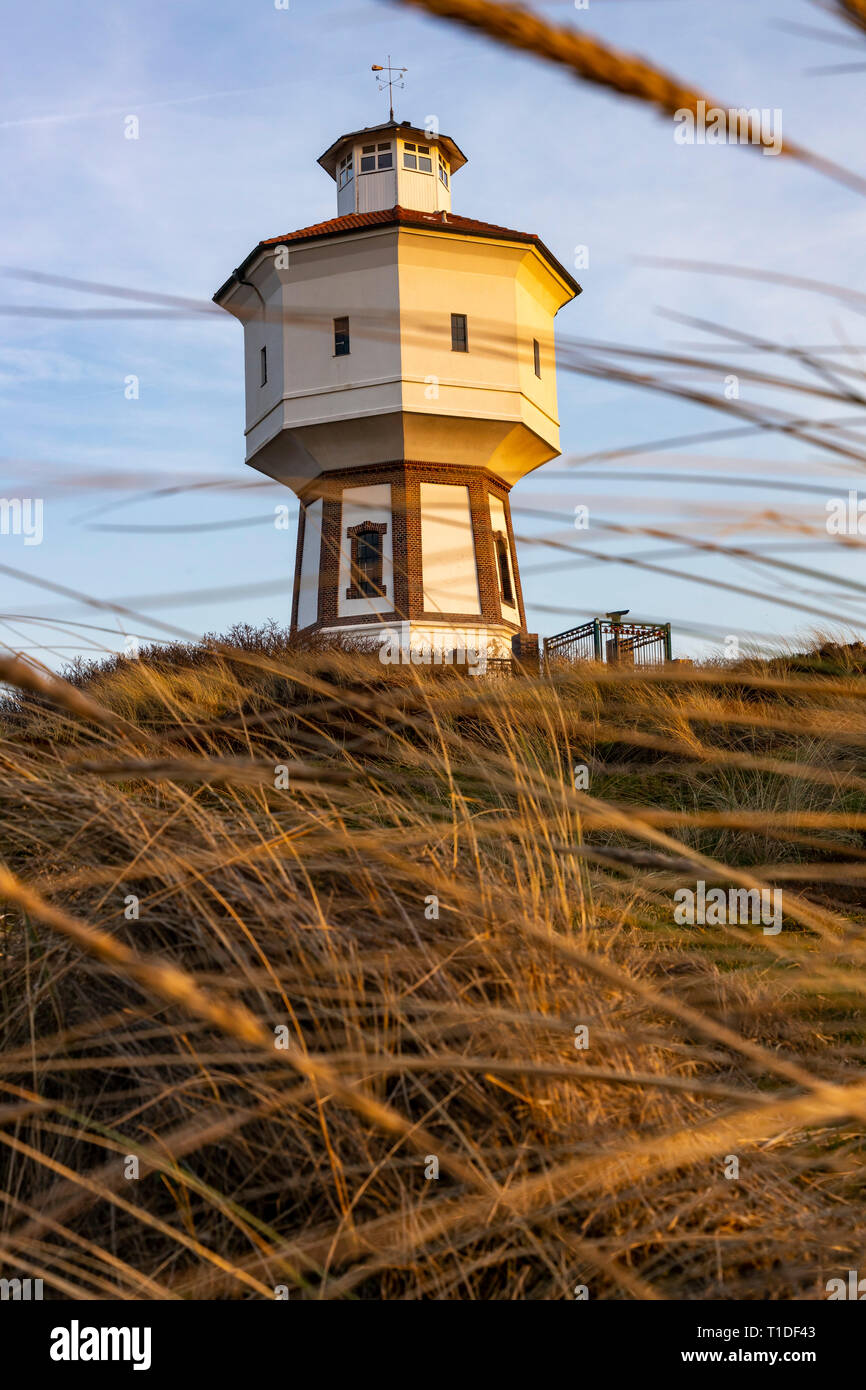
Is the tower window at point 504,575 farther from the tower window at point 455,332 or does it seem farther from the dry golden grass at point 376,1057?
the dry golden grass at point 376,1057

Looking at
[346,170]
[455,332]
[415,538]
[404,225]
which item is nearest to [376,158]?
[346,170]

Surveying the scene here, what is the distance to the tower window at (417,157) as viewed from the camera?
77.0 feet

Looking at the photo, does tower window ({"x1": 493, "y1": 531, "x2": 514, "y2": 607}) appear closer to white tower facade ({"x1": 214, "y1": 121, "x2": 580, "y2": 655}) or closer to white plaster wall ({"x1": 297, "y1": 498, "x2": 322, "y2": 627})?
white tower facade ({"x1": 214, "y1": 121, "x2": 580, "y2": 655})

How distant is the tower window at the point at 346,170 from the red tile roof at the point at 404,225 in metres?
1.14

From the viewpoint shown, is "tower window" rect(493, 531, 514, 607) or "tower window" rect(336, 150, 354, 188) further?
"tower window" rect(336, 150, 354, 188)

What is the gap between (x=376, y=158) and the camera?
77.6ft

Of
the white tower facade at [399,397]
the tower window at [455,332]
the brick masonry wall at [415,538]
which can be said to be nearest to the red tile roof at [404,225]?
the white tower facade at [399,397]

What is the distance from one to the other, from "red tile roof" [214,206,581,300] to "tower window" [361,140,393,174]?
1.09m

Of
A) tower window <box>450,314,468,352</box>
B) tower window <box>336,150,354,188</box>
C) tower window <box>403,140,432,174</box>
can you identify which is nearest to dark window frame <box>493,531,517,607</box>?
tower window <box>403,140,432,174</box>

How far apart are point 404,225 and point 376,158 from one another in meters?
4.18

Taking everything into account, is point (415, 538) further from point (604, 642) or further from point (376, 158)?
point (376, 158)

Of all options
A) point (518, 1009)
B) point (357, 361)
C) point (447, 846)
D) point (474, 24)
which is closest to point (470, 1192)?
point (518, 1009)

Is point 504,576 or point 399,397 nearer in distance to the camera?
point 399,397

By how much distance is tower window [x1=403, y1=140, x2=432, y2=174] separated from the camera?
23.5 meters
